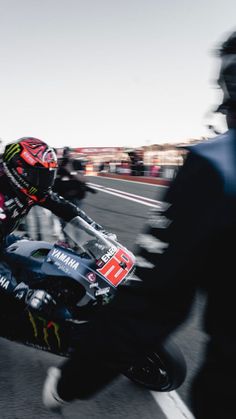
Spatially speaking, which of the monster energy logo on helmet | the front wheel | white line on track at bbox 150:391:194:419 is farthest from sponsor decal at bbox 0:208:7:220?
white line on track at bbox 150:391:194:419

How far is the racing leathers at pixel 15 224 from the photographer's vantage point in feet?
9.57

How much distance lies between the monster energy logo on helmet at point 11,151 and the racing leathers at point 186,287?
232cm

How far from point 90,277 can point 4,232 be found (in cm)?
76

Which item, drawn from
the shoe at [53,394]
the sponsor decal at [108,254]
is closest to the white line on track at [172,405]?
the sponsor decal at [108,254]

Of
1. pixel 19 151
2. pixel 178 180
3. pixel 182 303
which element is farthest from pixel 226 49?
pixel 19 151

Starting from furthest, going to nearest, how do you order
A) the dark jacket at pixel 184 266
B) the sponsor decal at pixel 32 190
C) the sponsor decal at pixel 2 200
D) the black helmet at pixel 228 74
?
the sponsor decal at pixel 32 190, the sponsor decal at pixel 2 200, the black helmet at pixel 228 74, the dark jacket at pixel 184 266

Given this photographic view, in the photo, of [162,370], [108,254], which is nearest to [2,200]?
[108,254]

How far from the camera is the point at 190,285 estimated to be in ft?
3.35

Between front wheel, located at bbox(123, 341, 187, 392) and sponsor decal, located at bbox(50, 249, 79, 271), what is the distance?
2.56ft

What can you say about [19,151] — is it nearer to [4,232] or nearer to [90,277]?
[4,232]

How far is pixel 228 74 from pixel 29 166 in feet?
7.56

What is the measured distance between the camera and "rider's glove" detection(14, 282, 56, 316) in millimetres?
2881

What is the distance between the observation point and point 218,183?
0.93m

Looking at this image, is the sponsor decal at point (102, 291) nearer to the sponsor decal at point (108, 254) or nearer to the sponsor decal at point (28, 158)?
the sponsor decal at point (108, 254)
